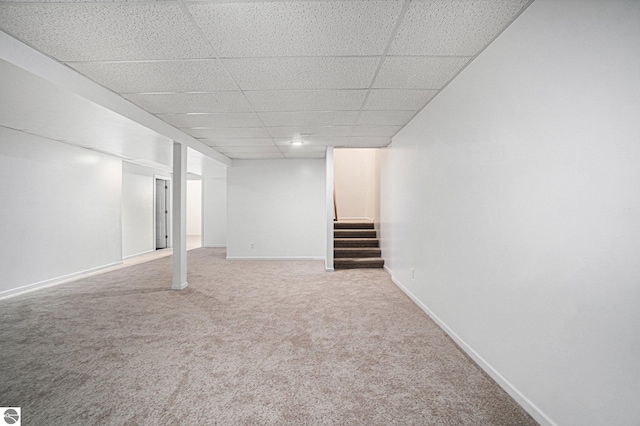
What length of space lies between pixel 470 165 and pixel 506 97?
634mm

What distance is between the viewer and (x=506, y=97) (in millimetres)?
2082

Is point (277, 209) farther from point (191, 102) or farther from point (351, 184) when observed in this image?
point (191, 102)

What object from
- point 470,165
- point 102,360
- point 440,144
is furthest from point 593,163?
point 102,360

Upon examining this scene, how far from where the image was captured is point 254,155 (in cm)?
721

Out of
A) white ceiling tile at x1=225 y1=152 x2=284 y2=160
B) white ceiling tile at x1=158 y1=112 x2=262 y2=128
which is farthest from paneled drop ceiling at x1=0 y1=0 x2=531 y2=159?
white ceiling tile at x1=225 y1=152 x2=284 y2=160

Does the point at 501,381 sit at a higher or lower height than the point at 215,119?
lower

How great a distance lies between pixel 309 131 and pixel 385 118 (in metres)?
1.27

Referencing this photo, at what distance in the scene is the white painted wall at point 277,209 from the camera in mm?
7750

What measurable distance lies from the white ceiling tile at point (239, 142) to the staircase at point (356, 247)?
8.83 feet

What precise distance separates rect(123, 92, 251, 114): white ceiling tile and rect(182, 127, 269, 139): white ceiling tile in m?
0.93

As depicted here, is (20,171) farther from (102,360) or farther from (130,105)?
(102,360)

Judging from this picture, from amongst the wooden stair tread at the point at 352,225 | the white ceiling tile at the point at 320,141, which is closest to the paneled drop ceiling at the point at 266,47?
the white ceiling tile at the point at 320,141

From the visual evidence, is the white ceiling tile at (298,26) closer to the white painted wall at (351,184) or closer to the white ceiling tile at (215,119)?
the white ceiling tile at (215,119)

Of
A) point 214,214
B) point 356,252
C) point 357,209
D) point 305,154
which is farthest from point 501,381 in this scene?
point 214,214
